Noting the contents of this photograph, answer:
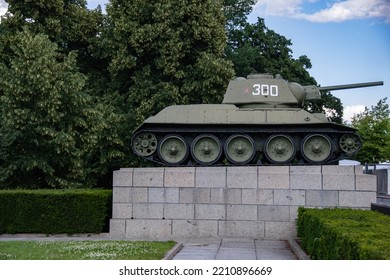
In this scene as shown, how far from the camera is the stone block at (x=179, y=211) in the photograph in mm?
16969

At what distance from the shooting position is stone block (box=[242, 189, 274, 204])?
1680 centimetres

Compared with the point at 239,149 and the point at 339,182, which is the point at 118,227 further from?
the point at 339,182

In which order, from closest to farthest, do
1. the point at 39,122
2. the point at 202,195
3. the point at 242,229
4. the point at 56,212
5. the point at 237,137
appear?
the point at 242,229 < the point at 202,195 < the point at 56,212 < the point at 237,137 < the point at 39,122

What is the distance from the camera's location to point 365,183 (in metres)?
16.5

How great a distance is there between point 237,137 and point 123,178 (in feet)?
A: 13.0

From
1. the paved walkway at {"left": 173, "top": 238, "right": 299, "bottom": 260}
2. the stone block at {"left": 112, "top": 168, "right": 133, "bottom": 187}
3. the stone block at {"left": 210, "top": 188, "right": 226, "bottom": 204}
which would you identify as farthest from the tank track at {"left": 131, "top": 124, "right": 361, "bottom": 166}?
the paved walkway at {"left": 173, "top": 238, "right": 299, "bottom": 260}

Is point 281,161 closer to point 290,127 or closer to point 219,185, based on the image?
point 290,127

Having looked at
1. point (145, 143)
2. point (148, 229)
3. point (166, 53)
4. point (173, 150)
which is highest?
point (166, 53)

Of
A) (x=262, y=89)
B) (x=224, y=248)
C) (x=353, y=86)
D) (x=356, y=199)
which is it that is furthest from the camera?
(x=353, y=86)

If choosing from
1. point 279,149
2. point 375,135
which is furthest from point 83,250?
point 375,135

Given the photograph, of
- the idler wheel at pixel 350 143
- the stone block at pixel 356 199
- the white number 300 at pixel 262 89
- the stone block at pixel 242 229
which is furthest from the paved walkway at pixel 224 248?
the white number 300 at pixel 262 89

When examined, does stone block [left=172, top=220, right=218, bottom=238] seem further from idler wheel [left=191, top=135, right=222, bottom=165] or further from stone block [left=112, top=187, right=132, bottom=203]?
idler wheel [left=191, top=135, right=222, bottom=165]

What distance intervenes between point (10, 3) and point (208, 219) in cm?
1905

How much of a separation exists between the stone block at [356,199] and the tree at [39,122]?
11283 mm
